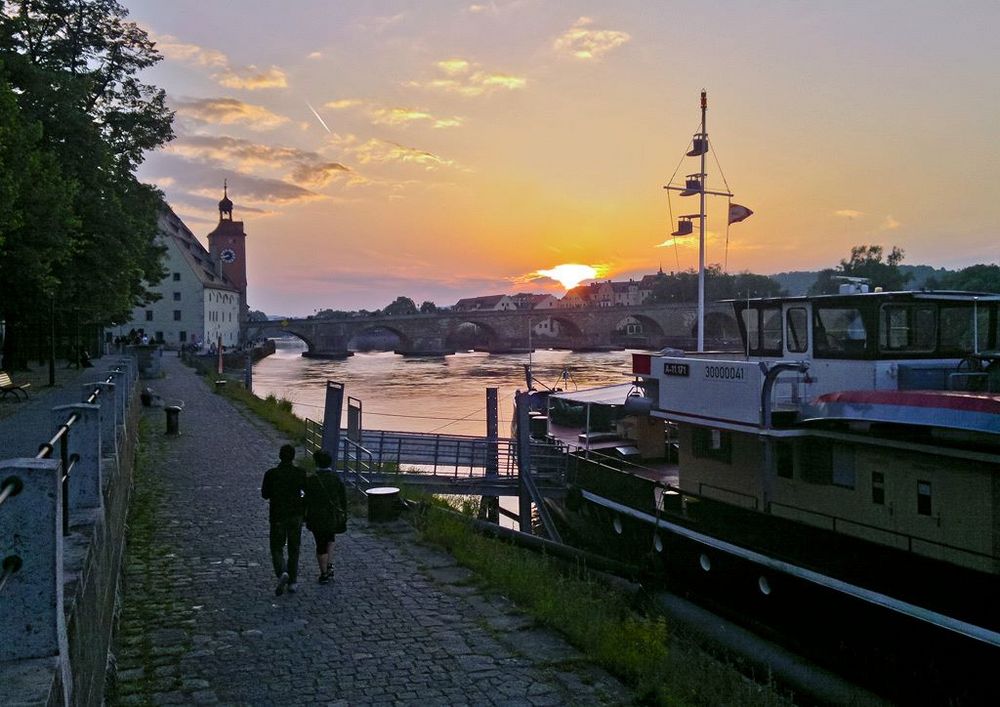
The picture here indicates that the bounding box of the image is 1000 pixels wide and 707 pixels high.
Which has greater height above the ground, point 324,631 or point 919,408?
point 919,408

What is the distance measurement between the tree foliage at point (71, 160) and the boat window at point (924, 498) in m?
16.7

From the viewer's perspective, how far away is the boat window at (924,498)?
30.6 ft

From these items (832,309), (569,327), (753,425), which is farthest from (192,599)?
(569,327)

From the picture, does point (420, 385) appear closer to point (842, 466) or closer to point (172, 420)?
point (172, 420)

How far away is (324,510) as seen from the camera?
814cm

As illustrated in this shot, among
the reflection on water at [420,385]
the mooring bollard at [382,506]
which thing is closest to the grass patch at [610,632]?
the mooring bollard at [382,506]

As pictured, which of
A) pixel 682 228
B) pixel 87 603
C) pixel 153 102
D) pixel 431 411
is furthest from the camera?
pixel 431 411

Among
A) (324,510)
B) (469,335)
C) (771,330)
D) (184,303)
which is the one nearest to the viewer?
(324,510)

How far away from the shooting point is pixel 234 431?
21812 millimetres

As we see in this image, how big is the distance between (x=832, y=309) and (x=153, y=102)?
26.7 m

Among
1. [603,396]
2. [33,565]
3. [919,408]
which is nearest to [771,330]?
[919,408]

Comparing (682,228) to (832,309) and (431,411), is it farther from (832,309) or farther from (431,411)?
(431,411)

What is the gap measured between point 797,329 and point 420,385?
43063 millimetres

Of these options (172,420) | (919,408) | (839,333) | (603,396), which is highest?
(839,333)
